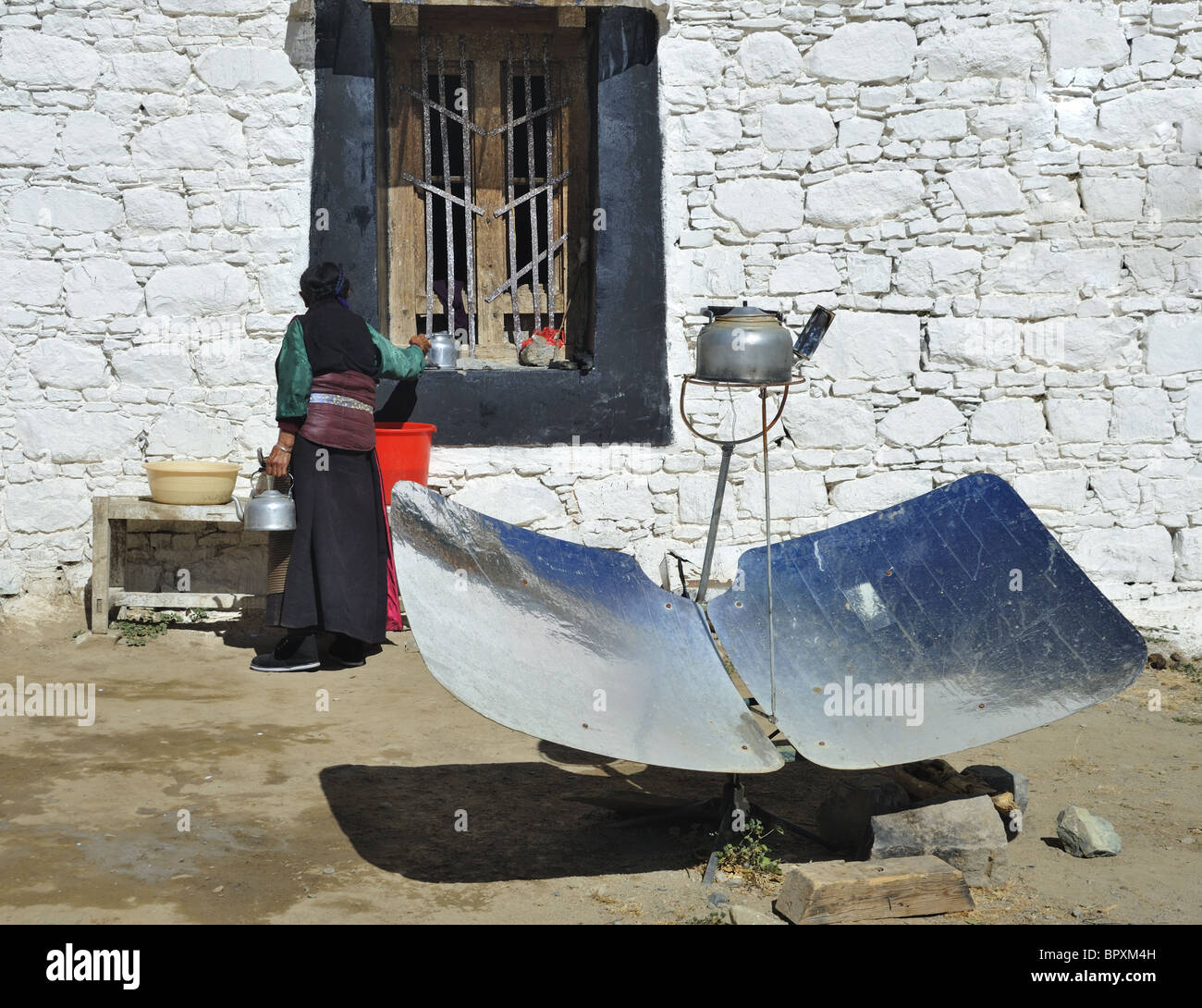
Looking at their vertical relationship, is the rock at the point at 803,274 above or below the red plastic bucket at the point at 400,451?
above

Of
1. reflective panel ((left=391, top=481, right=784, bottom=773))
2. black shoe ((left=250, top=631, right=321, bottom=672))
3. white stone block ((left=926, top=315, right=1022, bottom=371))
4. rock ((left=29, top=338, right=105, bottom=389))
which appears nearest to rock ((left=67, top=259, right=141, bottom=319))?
rock ((left=29, top=338, right=105, bottom=389))

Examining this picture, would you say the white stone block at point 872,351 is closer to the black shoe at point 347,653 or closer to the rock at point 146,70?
the black shoe at point 347,653

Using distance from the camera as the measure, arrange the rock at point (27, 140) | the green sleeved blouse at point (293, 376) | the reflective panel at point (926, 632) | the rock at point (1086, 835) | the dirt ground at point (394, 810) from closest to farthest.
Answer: the dirt ground at point (394, 810)
the reflective panel at point (926, 632)
the rock at point (1086, 835)
the green sleeved blouse at point (293, 376)
the rock at point (27, 140)

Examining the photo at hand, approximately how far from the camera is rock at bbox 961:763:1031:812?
13.9 feet

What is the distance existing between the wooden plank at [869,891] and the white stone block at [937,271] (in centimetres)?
368

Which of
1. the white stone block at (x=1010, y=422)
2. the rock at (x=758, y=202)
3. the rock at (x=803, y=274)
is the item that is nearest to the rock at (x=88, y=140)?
the rock at (x=758, y=202)

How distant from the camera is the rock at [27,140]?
6172mm

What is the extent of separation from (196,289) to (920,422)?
3756 millimetres

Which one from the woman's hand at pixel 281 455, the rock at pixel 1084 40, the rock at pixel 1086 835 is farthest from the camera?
the rock at pixel 1084 40

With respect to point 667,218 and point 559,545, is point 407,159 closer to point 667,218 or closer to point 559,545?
point 667,218

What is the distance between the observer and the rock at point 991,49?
6395 mm

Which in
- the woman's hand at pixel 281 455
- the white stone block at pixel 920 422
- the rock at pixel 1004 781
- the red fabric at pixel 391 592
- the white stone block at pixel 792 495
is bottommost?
the rock at pixel 1004 781

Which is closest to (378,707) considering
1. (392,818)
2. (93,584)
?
(392,818)

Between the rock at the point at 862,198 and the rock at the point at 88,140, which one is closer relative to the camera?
the rock at the point at 88,140
